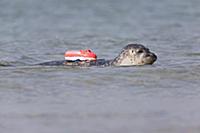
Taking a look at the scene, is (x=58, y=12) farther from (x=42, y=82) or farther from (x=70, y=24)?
(x=42, y=82)

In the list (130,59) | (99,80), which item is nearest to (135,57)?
(130,59)

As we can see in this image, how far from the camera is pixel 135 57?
494 inches

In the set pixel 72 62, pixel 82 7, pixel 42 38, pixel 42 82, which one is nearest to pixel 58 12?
pixel 82 7

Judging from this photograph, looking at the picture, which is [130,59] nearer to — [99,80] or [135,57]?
[135,57]

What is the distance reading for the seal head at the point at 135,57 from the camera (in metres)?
12.5

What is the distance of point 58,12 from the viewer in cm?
2425

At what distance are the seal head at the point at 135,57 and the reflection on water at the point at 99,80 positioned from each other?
154mm

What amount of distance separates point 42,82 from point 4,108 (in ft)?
6.24

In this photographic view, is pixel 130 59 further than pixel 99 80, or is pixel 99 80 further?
pixel 130 59

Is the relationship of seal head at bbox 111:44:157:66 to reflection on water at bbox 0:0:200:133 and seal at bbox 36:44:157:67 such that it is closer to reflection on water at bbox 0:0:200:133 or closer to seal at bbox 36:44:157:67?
seal at bbox 36:44:157:67

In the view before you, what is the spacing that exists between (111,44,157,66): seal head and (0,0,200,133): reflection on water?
154 millimetres

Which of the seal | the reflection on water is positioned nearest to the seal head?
the seal

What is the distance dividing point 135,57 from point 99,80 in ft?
5.79

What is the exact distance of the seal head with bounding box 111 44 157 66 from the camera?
1245cm
